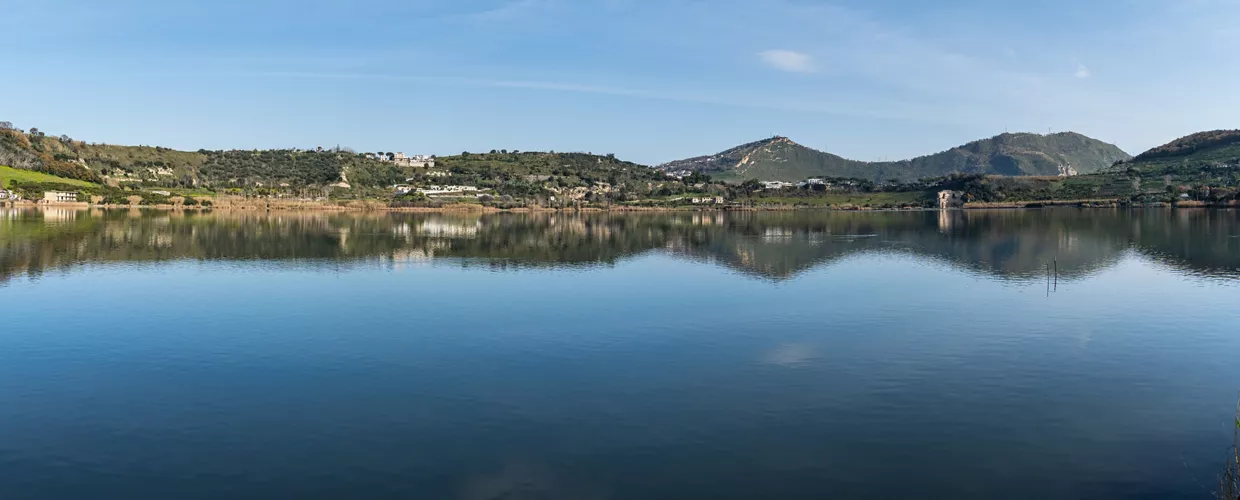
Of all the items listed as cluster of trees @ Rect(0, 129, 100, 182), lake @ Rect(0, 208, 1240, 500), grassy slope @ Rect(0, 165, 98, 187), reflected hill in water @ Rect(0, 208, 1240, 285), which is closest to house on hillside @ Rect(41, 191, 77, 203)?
grassy slope @ Rect(0, 165, 98, 187)

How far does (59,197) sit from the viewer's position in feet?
500

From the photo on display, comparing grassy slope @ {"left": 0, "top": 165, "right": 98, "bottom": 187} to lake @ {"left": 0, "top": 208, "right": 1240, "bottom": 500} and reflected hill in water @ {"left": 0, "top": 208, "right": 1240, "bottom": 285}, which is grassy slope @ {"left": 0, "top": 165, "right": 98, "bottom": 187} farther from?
lake @ {"left": 0, "top": 208, "right": 1240, "bottom": 500}

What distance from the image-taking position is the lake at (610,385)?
14344mm

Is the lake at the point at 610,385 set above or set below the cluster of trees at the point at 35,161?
below

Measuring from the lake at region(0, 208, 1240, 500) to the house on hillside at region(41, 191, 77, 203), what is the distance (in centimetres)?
12741

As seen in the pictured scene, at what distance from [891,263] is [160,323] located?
47.1 m

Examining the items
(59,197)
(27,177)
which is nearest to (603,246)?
(59,197)

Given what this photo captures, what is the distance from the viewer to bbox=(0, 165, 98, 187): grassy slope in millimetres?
156625

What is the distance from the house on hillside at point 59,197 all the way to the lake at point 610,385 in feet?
418

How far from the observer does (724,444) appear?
633 inches

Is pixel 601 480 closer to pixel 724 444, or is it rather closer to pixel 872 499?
pixel 724 444

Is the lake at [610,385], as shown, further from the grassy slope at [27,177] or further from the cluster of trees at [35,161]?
the cluster of trees at [35,161]

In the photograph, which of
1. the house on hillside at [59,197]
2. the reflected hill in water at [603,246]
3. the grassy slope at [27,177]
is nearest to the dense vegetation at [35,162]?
the grassy slope at [27,177]

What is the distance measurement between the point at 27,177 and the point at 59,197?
15579 mm
